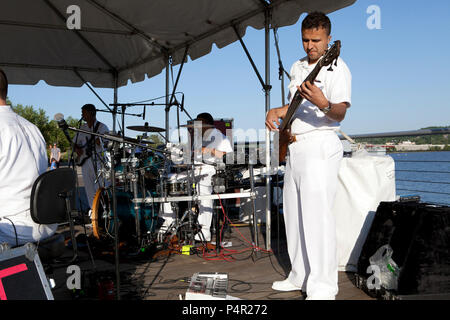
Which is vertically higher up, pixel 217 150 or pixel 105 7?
pixel 105 7

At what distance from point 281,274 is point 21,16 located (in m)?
5.54

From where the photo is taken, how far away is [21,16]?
5730mm

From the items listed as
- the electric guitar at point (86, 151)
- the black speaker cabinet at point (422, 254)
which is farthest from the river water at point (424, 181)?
the electric guitar at point (86, 151)

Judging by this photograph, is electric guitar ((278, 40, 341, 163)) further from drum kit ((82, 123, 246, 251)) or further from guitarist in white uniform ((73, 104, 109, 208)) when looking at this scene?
guitarist in white uniform ((73, 104, 109, 208))

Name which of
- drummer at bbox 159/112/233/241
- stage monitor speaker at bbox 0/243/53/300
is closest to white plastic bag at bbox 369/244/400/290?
stage monitor speaker at bbox 0/243/53/300

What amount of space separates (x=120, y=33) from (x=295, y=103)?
14.7 feet

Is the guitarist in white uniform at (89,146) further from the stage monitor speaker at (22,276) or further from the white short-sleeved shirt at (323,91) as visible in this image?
the stage monitor speaker at (22,276)

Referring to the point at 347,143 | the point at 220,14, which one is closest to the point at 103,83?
the point at 220,14

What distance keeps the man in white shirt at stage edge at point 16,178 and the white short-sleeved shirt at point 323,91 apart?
1744 millimetres

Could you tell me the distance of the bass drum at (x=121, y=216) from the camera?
3.80 meters
